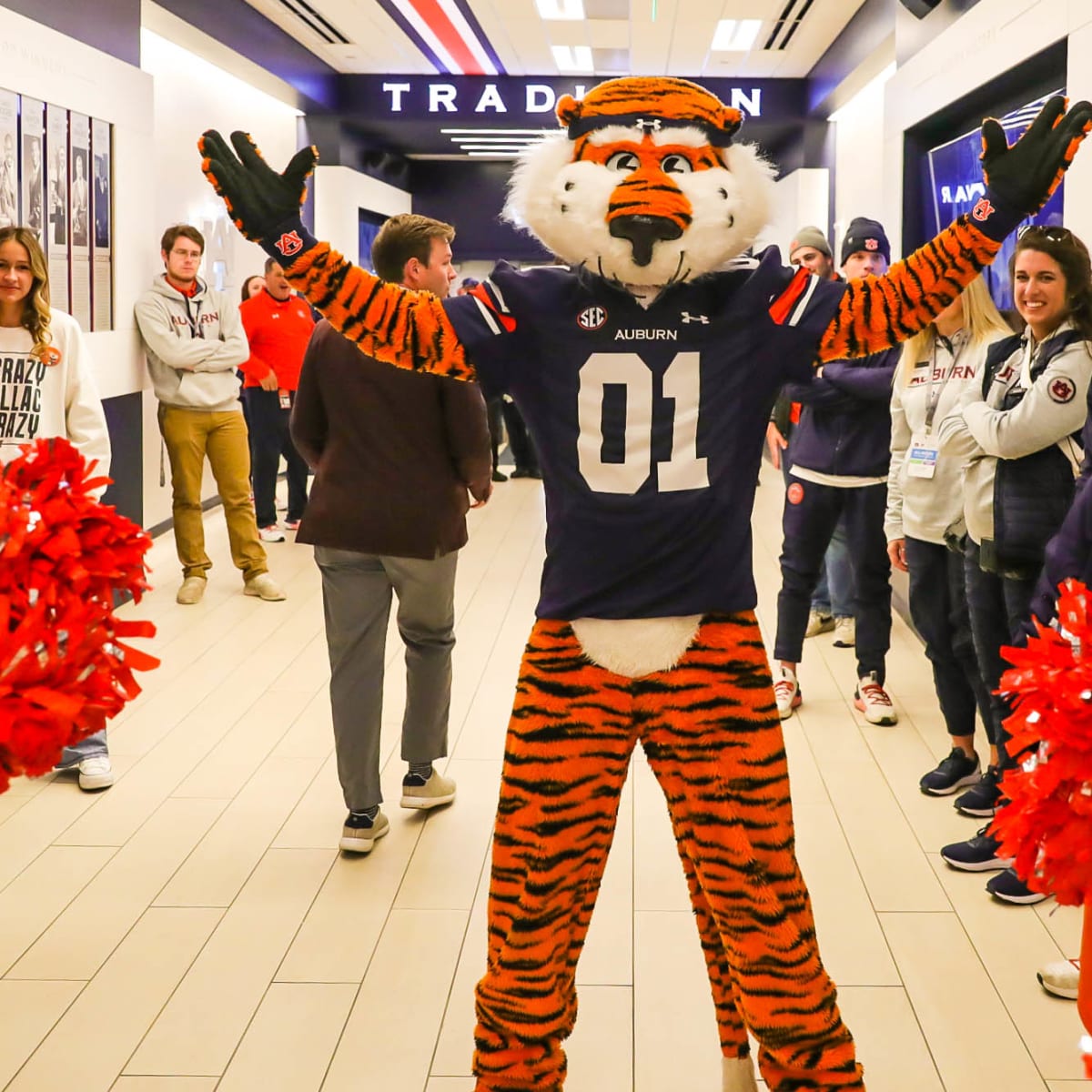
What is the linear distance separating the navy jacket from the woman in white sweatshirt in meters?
2.13

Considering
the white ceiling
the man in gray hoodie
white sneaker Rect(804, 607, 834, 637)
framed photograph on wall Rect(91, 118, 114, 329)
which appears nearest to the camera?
white sneaker Rect(804, 607, 834, 637)

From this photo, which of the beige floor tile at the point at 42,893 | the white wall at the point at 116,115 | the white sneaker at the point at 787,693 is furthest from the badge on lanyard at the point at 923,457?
the white wall at the point at 116,115

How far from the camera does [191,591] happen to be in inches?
243

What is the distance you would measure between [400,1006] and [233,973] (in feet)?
1.22

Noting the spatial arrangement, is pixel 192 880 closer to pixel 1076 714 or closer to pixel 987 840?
pixel 987 840

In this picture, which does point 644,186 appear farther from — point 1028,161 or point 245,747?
point 245,747

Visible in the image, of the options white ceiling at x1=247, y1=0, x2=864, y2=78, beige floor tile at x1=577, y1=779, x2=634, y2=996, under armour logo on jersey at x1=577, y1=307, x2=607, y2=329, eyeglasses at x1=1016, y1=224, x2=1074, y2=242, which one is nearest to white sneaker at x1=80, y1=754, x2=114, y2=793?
beige floor tile at x1=577, y1=779, x2=634, y2=996

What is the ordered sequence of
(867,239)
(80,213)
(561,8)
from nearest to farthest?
(867,239), (80,213), (561,8)

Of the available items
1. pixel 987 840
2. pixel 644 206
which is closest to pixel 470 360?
pixel 644 206

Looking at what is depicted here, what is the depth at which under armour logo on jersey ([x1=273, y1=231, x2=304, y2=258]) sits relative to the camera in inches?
75.2

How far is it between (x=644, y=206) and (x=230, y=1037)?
1.65 meters

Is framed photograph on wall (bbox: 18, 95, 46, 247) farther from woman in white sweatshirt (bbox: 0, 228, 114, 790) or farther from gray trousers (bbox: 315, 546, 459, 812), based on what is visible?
gray trousers (bbox: 315, 546, 459, 812)

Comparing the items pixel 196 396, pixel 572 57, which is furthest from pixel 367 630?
pixel 572 57

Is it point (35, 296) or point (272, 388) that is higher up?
point (35, 296)
